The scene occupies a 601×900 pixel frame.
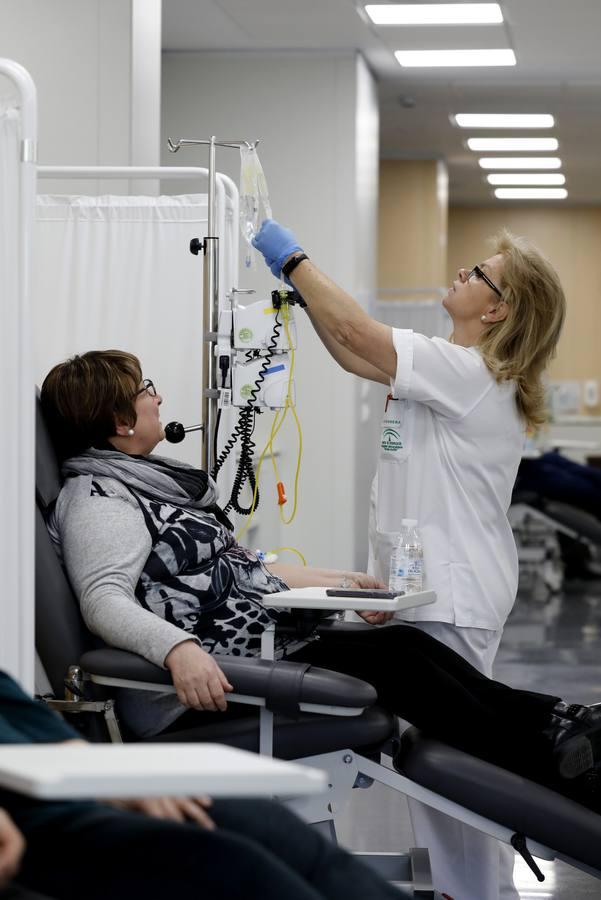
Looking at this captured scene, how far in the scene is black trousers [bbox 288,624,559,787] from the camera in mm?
2188

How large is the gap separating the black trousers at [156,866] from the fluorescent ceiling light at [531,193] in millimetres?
10131

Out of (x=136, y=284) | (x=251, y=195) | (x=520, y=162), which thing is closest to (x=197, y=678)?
(x=251, y=195)

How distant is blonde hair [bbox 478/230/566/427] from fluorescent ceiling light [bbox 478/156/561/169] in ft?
23.8

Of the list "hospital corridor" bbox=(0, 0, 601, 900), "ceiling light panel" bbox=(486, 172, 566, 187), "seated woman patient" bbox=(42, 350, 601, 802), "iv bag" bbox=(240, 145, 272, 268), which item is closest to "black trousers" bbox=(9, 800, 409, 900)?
"hospital corridor" bbox=(0, 0, 601, 900)

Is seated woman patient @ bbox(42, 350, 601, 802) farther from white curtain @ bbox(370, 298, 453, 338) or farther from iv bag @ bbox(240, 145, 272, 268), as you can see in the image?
white curtain @ bbox(370, 298, 453, 338)

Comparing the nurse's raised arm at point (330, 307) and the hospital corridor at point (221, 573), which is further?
the nurse's raised arm at point (330, 307)

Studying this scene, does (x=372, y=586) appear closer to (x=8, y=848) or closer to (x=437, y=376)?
(x=437, y=376)

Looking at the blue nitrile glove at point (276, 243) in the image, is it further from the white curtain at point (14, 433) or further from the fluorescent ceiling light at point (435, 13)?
the fluorescent ceiling light at point (435, 13)

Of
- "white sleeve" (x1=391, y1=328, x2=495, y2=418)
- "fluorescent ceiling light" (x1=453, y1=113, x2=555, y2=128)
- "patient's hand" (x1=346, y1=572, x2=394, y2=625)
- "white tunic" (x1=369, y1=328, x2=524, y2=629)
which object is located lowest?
"patient's hand" (x1=346, y1=572, x2=394, y2=625)

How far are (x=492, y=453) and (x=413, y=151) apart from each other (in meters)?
7.41

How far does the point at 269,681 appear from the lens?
81.9 inches

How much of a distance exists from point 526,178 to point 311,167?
14.0ft

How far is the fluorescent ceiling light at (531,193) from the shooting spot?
1095 cm

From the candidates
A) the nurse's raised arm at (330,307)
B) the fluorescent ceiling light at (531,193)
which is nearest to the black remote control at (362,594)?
the nurse's raised arm at (330,307)
